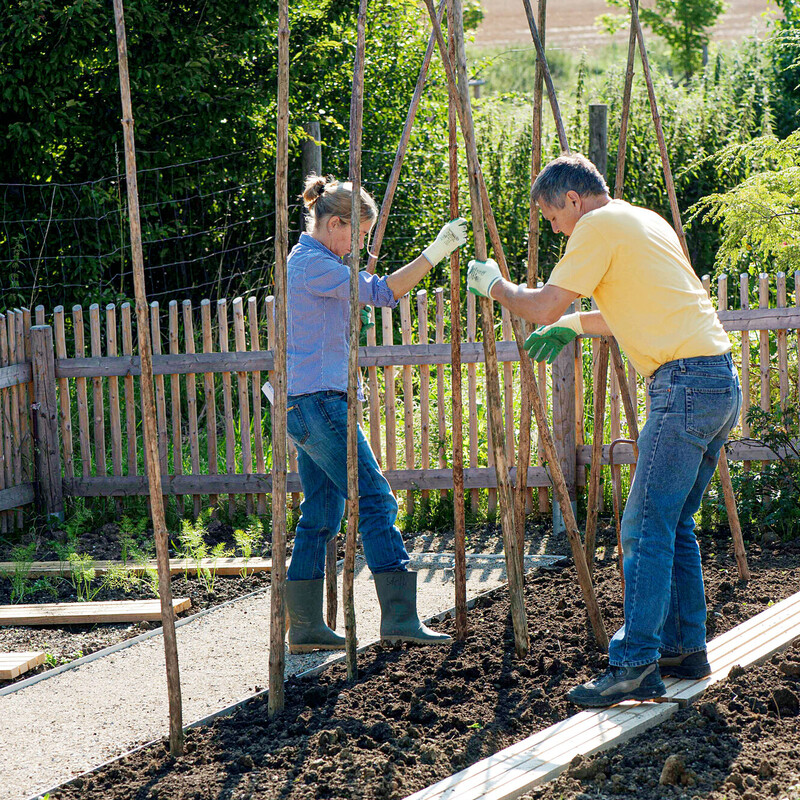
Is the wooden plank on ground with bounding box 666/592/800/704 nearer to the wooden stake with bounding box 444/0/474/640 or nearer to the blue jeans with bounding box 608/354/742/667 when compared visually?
the blue jeans with bounding box 608/354/742/667

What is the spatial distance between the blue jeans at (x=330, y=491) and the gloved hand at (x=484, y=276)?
0.71 meters

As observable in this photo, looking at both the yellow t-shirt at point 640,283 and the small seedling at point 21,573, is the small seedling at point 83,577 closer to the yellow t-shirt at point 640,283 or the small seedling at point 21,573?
the small seedling at point 21,573

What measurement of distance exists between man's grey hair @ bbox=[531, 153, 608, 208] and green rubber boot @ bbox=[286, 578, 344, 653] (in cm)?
177

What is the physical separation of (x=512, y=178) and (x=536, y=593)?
755cm

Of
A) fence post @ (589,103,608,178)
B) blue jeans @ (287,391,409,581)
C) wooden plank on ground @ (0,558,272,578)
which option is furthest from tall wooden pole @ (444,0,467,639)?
fence post @ (589,103,608,178)

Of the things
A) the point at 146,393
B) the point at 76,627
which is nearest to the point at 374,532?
the point at 146,393

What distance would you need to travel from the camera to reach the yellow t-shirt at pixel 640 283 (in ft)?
10.9

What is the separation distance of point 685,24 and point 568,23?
20.3 metres

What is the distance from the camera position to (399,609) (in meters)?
4.04

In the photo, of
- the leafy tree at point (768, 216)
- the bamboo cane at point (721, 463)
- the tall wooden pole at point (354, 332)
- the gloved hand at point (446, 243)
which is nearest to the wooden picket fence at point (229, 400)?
the leafy tree at point (768, 216)

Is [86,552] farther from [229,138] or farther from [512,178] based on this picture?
[512,178]

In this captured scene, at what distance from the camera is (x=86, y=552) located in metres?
5.93

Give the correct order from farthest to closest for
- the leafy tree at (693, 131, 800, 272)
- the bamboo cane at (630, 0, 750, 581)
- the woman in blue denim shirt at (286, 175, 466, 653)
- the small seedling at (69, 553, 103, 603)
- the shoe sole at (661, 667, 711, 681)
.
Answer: the leafy tree at (693, 131, 800, 272)
the small seedling at (69, 553, 103, 603)
the bamboo cane at (630, 0, 750, 581)
the woman in blue denim shirt at (286, 175, 466, 653)
the shoe sole at (661, 667, 711, 681)

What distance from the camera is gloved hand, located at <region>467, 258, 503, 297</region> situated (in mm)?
3623
